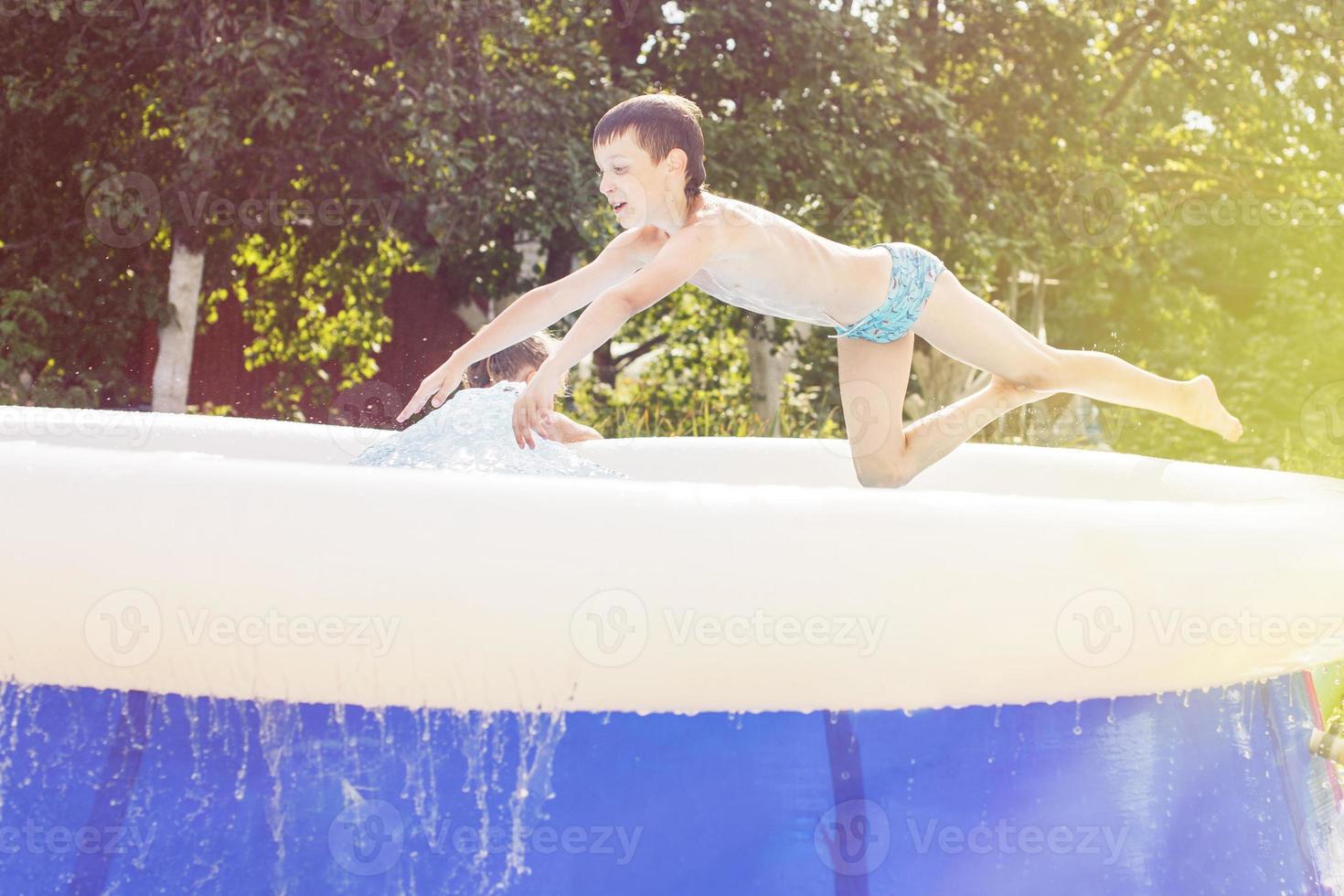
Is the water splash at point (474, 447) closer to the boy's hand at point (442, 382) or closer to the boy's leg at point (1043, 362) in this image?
the boy's hand at point (442, 382)

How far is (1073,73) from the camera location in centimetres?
1162

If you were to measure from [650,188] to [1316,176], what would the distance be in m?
13.4

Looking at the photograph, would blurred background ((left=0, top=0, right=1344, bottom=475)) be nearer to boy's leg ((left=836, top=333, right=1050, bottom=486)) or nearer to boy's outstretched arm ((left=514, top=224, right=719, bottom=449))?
boy's leg ((left=836, top=333, right=1050, bottom=486))

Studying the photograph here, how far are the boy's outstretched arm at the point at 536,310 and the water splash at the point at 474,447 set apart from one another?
0.05 m

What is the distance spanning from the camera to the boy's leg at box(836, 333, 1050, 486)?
110 inches

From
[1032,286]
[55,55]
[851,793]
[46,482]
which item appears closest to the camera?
[46,482]

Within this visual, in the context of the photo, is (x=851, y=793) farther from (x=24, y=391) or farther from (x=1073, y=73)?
(x=1073, y=73)

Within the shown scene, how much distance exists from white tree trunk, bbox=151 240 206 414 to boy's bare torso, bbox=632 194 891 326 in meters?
6.80

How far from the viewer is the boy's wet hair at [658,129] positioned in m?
2.45

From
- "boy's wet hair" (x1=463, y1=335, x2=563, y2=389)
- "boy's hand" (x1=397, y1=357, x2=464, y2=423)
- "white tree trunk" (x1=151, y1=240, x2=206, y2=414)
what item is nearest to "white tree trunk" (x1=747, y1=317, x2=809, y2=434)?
"white tree trunk" (x1=151, y1=240, x2=206, y2=414)

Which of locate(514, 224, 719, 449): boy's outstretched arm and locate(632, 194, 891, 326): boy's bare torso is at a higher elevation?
locate(632, 194, 891, 326): boy's bare torso

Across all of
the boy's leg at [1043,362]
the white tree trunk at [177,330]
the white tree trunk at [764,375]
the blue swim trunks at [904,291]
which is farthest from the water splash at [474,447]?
the white tree trunk at [764,375]

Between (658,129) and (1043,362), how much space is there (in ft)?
3.27

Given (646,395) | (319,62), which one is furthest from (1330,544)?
(646,395)
